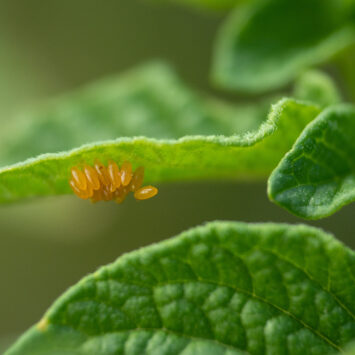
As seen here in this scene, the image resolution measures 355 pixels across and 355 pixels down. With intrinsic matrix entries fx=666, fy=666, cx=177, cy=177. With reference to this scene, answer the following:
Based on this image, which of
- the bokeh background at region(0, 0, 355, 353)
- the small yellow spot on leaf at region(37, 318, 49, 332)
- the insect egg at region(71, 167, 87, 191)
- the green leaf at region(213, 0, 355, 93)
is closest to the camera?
the small yellow spot on leaf at region(37, 318, 49, 332)

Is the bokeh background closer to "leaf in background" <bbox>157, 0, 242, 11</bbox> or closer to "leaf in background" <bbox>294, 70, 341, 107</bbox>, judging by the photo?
"leaf in background" <bbox>157, 0, 242, 11</bbox>

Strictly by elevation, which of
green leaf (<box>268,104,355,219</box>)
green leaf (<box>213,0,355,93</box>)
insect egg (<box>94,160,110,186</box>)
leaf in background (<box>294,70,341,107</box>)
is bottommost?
green leaf (<box>268,104,355,219</box>)

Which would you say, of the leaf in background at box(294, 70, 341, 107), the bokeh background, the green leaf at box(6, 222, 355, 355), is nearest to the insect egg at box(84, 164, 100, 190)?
the green leaf at box(6, 222, 355, 355)

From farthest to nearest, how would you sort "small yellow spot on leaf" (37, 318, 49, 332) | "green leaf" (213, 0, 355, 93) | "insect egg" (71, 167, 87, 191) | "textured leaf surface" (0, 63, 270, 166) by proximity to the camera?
"textured leaf surface" (0, 63, 270, 166) < "green leaf" (213, 0, 355, 93) < "insect egg" (71, 167, 87, 191) < "small yellow spot on leaf" (37, 318, 49, 332)

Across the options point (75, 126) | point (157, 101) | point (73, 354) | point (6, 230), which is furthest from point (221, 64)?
point (6, 230)

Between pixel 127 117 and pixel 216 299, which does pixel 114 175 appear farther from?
pixel 127 117

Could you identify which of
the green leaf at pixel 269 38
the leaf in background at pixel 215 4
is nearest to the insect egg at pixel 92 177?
the green leaf at pixel 269 38

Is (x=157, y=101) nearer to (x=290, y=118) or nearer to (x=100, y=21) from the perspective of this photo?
(x=290, y=118)

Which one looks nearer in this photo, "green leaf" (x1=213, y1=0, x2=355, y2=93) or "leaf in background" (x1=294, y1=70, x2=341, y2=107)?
"leaf in background" (x1=294, y1=70, x2=341, y2=107)
